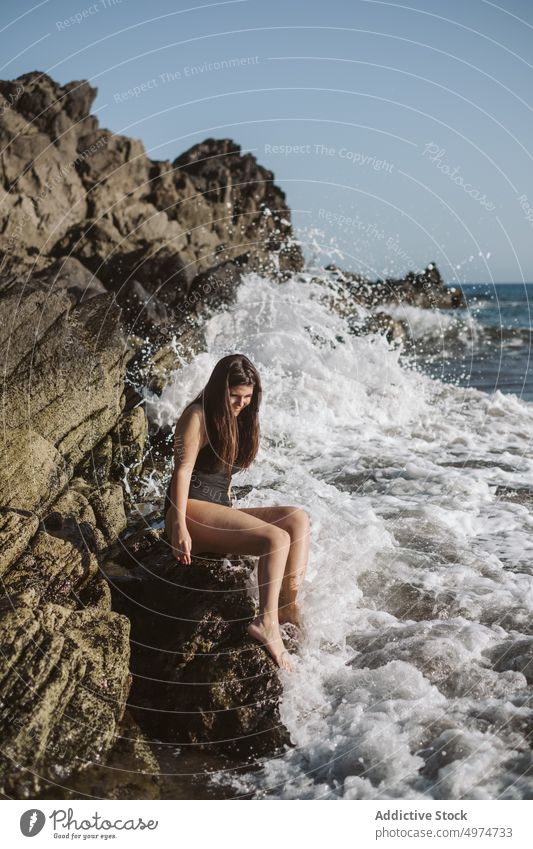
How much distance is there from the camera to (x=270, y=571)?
15.9ft

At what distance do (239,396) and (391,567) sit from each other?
7.40 ft

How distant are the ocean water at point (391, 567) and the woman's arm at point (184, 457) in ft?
4.38

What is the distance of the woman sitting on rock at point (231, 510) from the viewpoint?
4.86 meters

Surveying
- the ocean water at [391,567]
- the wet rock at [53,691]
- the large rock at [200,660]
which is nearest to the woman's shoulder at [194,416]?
the large rock at [200,660]

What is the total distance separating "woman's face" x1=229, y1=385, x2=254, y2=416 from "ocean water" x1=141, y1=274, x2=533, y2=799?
1.60 m

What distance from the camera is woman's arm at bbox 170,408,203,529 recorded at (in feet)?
16.3

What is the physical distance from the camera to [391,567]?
6.38 meters

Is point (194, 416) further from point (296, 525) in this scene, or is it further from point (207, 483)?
point (296, 525)

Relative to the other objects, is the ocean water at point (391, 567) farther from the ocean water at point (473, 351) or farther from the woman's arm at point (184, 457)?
the ocean water at point (473, 351)

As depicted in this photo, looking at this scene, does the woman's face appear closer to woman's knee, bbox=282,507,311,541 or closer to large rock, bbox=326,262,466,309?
woman's knee, bbox=282,507,311,541

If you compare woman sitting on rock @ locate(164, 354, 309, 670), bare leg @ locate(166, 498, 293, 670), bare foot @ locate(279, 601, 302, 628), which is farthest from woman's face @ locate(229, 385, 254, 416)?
bare foot @ locate(279, 601, 302, 628)

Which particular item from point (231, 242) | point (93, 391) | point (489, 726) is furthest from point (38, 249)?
point (489, 726)
